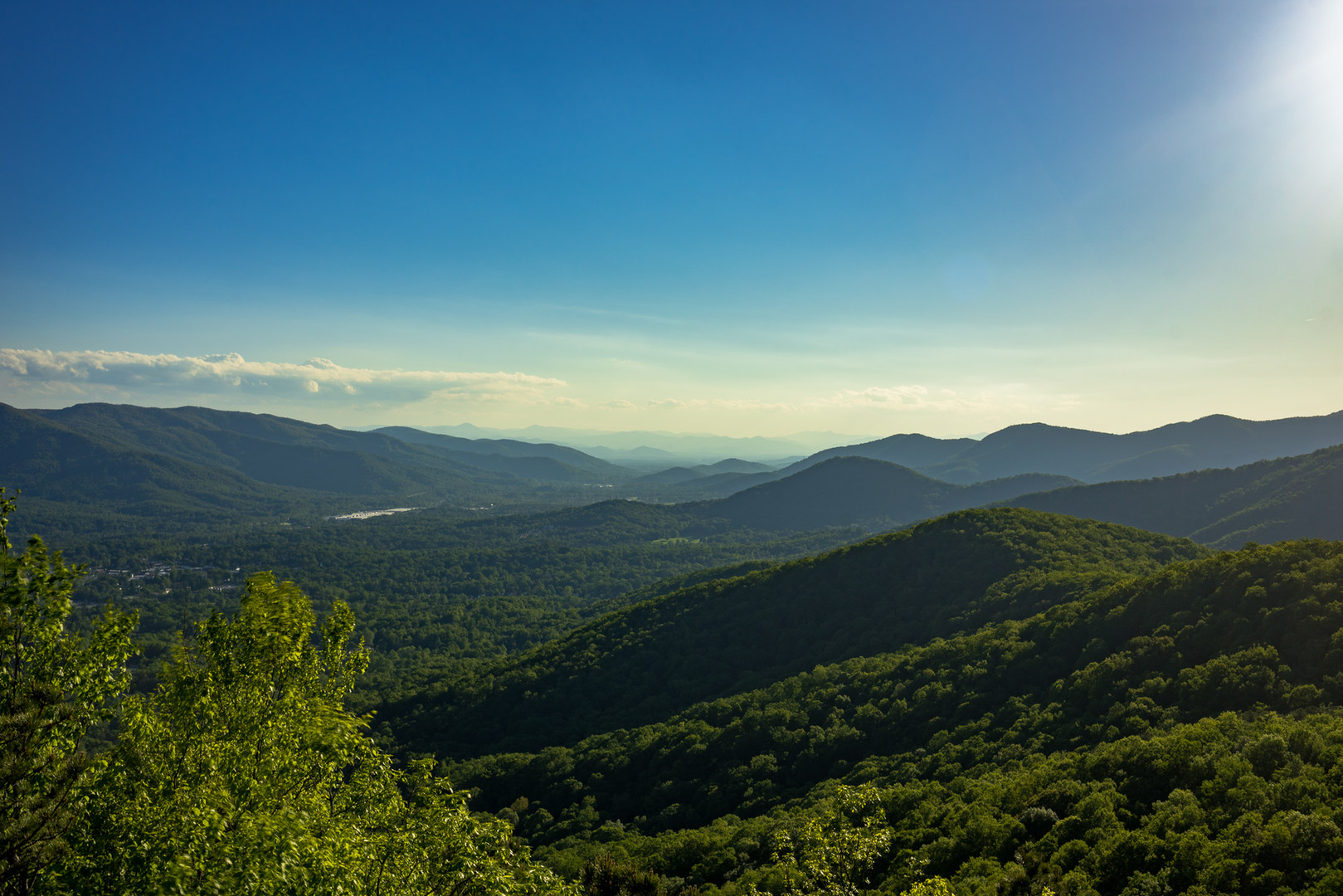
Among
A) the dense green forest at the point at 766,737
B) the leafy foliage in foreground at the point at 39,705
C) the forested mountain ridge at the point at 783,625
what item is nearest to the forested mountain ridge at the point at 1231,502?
the dense green forest at the point at 766,737

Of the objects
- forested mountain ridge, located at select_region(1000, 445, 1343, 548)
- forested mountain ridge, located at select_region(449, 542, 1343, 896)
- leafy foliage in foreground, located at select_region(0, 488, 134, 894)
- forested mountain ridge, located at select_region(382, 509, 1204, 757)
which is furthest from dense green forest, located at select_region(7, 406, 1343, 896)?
forested mountain ridge, located at select_region(1000, 445, 1343, 548)

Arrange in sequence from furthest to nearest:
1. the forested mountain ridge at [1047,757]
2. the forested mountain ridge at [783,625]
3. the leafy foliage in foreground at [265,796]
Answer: the forested mountain ridge at [783,625], the forested mountain ridge at [1047,757], the leafy foliage in foreground at [265,796]

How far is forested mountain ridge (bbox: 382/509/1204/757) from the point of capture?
252 ft

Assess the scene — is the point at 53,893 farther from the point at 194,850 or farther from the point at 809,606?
the point at 809,606

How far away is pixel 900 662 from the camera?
63.9m

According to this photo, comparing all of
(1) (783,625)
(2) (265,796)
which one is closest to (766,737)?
(1) (783,625)

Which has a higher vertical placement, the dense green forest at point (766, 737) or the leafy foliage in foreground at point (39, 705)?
the leafy foliage in foreground at point (39, 705)

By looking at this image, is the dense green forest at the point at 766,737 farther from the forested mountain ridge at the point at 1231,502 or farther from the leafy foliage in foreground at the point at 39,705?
the forested mountain ridge at the point at 1231,502

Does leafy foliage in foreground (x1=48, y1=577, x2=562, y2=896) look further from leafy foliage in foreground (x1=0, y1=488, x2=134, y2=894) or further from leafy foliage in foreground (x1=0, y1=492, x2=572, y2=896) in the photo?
leafy foliage in foreground (x1=0, y1=488, x2=134, y2=894)

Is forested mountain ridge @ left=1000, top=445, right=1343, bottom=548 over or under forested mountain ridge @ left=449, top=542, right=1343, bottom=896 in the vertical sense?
over

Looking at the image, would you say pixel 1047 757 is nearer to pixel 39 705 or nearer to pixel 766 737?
pixel 766 737

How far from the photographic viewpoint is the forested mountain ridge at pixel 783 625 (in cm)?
7681

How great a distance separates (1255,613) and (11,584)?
224 feet

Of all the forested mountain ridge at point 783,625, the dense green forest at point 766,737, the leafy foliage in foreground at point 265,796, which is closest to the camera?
the leafy foliage in foreground at point 265,796
